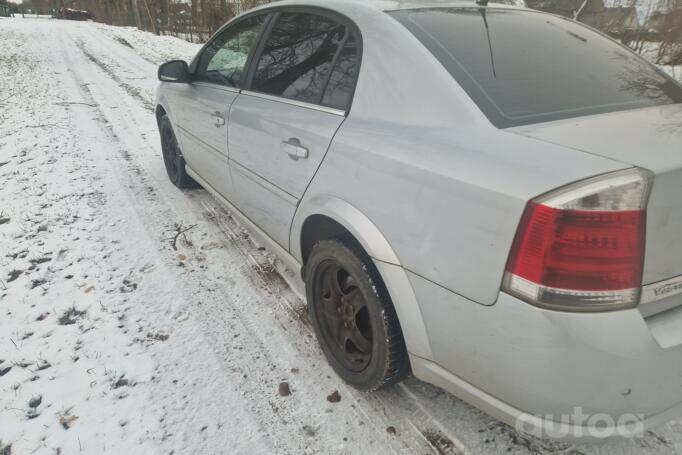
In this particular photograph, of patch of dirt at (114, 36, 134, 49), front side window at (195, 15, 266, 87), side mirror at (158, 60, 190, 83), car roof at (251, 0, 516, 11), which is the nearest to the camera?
car roof at (251, 0, 516, 11)

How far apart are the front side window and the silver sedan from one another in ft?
1.16

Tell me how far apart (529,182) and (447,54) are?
746mm

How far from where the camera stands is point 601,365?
46.6 inches

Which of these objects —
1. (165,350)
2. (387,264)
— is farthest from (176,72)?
(387,264)

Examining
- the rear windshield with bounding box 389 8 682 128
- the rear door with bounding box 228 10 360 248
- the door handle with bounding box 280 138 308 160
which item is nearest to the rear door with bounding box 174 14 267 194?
the rear door with bounding box 228 10 360 248

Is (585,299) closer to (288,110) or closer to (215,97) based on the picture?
(288,110)

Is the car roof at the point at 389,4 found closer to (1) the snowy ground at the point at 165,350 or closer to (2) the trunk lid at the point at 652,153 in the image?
(2) the trunk lid at the point at 652,153

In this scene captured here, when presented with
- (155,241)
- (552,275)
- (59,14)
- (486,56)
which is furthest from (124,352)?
(59,14)

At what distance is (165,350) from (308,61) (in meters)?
1.74

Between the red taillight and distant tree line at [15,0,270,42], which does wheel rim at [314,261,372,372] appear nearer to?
the red taillight

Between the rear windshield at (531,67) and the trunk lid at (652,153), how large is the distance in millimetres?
112

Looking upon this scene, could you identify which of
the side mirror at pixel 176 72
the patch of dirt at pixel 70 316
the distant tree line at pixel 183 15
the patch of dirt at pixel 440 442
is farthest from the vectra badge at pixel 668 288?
the distant tree line at pixel 183 15

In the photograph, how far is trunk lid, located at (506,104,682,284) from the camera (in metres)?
1.17

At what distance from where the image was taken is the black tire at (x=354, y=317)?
1778 millimetres
